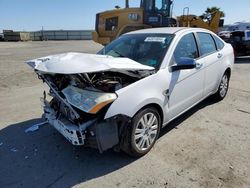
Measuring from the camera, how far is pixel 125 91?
338cm

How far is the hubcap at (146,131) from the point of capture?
364 cm

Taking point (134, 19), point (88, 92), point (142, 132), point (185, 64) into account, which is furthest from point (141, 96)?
point (134, 19)

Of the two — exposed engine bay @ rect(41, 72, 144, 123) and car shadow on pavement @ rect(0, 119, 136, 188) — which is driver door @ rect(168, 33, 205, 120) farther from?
car shadow on pavement @ rect(0, 119, 136, 188)

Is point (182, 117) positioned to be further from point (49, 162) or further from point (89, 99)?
point (49, 162)

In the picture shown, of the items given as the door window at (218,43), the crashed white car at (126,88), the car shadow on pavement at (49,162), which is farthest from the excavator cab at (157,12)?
the car shadow on pavement at (49,162)

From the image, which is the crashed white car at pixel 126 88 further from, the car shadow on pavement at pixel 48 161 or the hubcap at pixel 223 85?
the hubcap at pixel 223 85

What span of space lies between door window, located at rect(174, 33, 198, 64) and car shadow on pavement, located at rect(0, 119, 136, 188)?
1795 millimetres

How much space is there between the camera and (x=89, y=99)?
3.22 m

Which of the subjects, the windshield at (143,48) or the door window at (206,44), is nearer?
the windshield at (143,48)

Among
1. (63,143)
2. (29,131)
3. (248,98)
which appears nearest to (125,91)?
(63,143)

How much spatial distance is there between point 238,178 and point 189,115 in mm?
2173

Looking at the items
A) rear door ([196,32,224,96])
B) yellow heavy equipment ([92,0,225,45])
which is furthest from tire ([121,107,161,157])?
yellow heavy equipment ([92,0,225,45])

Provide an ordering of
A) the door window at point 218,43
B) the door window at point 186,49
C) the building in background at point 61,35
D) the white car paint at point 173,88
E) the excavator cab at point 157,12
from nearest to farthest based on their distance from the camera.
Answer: the white car paint at point 173,88 < the door window at point 186,49 < the door window at point 218,43 < the excavator cab at point 157,12 < the building in background at point 61,35

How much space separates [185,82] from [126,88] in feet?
4.58
